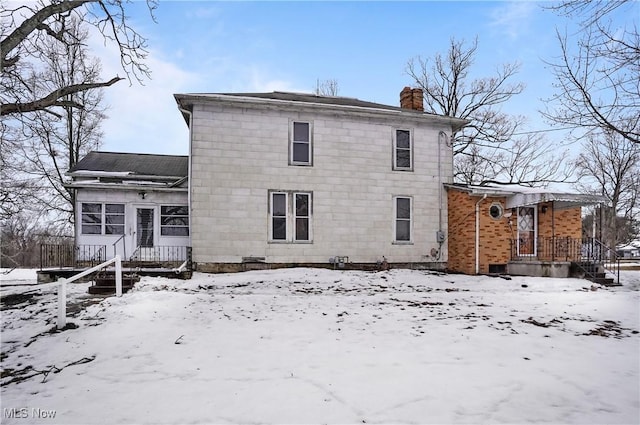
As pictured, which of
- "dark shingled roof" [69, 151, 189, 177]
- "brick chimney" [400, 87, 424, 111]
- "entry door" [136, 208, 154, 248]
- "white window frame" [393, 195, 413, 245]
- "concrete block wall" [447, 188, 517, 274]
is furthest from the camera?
"brick chimney" [400, 87, 424, 111]

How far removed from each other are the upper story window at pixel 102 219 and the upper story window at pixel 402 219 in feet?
33.5

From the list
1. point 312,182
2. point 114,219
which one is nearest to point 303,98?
point 312,182

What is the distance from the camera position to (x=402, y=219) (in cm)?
1356

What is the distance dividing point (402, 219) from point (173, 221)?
28.5ft

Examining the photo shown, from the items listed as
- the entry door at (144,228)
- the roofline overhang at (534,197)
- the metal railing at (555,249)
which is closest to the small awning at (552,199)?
the roofline overhang at (534,197)

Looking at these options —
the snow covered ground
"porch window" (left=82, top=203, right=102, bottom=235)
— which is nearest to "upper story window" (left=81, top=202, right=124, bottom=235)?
"porch window" (left=82, top=203, right=102, bottom=235)

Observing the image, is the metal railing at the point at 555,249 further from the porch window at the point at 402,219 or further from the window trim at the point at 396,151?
the window trim at the point at 396,151

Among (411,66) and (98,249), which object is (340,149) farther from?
(411,66)

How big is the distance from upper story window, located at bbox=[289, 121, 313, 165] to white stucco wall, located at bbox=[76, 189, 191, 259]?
4.47 metres

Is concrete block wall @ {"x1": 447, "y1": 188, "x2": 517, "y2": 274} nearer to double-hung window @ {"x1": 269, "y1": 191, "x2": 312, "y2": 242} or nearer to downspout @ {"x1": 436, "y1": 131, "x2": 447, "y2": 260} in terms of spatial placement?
downspout @ {"x1": 436, "y1": 131, "x2": 447, "y2": 260}

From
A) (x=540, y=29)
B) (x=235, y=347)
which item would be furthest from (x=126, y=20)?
(x=540, y=29)

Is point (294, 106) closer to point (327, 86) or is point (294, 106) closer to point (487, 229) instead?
point (487, 229)

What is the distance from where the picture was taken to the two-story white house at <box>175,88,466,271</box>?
12.0 meters

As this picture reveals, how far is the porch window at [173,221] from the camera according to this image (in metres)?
13.3
